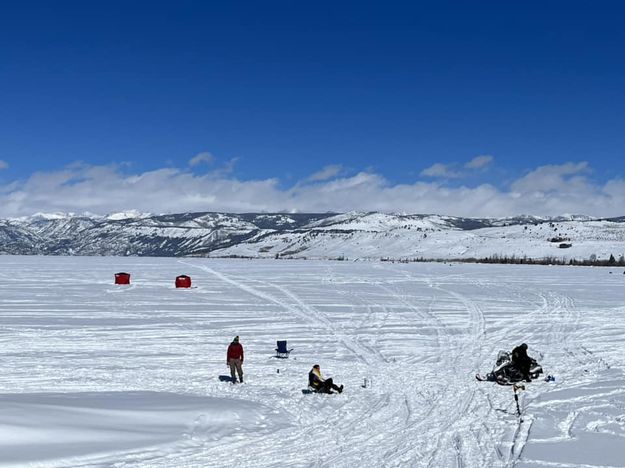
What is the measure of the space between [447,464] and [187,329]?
54.5ft

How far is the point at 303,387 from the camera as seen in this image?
51.8 feet

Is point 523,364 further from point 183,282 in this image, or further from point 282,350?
point 183,282

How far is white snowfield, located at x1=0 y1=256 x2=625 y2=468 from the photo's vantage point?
10.3m

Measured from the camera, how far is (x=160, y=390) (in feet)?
49.0

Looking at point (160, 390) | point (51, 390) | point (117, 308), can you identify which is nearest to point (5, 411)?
point (51, 390)

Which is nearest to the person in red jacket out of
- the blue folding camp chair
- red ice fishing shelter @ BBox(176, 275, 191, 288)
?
the blue folding camp chair

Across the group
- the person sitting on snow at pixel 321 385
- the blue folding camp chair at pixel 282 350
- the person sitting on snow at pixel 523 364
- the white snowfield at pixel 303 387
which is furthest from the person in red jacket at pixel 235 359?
the person sitting on snow at pixel 523 364

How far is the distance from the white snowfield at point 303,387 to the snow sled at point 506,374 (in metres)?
0.32

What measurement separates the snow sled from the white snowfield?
32 cm

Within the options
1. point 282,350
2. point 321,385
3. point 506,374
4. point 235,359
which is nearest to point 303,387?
point 321,385

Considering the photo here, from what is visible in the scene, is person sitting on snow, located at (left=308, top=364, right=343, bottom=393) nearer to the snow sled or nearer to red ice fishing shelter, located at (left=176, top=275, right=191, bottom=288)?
the snow sled

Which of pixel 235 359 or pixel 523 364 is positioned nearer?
pixel 235 359

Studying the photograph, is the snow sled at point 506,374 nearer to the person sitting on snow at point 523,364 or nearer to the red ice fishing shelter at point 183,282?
the person sitting on snow at point 523,364

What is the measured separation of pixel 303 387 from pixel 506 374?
16.8 ft
